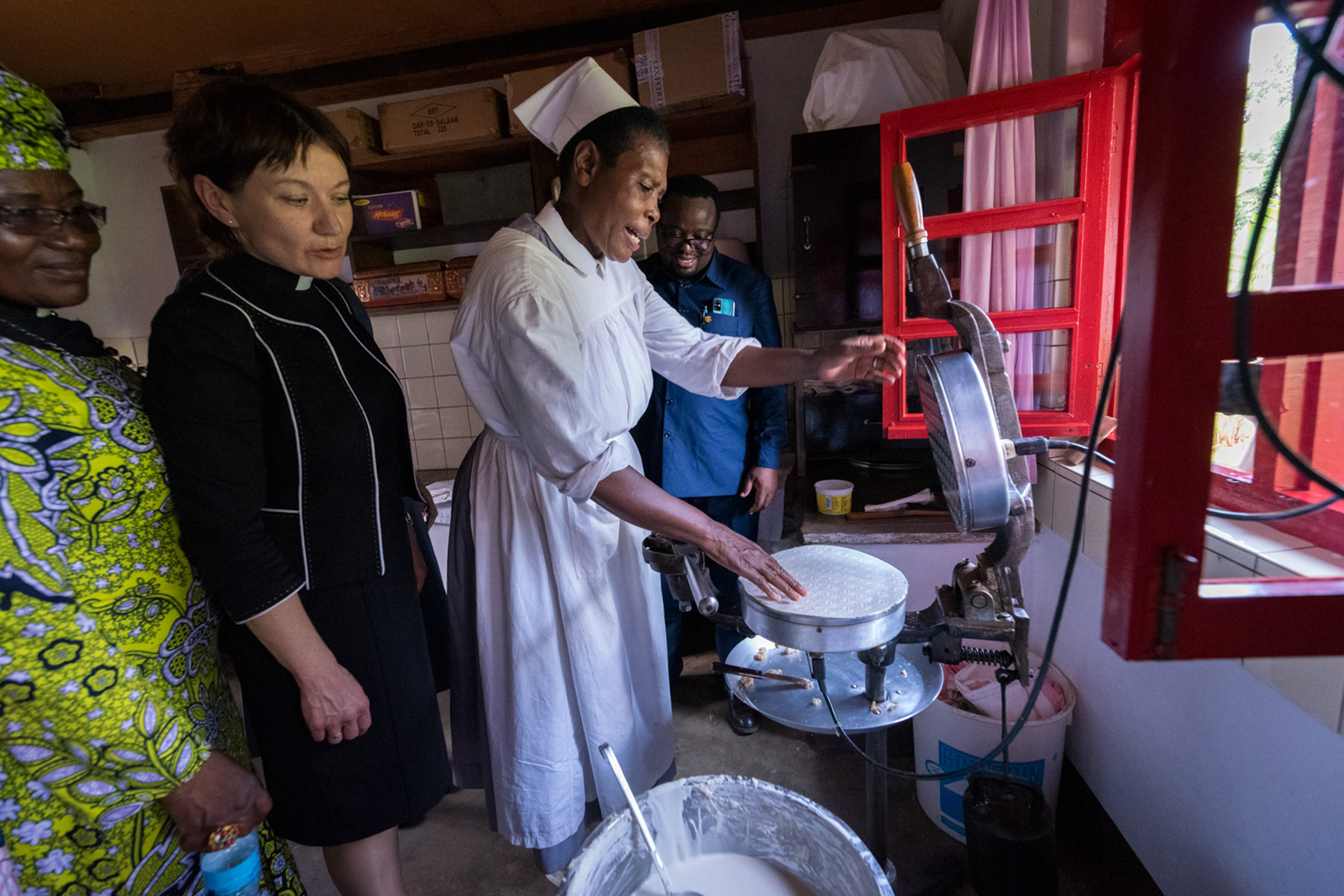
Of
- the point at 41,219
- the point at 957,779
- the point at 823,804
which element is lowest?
the point at 823,804

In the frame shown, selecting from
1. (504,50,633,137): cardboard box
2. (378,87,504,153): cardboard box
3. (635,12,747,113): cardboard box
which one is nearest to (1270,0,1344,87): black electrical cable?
(635,12,747,113): cardboard box

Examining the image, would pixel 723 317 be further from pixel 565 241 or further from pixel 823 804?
pixel 823 804

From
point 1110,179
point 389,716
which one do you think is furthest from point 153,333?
point 1110,179

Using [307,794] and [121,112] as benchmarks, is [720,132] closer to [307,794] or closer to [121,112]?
[307,794]

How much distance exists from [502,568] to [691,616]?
1.42 metres

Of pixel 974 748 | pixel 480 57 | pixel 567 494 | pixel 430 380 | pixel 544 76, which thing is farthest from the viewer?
pixel 430 380

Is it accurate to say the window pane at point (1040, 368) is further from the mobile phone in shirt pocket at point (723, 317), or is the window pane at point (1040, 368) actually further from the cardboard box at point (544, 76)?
the cardboard box at point (544, 76)

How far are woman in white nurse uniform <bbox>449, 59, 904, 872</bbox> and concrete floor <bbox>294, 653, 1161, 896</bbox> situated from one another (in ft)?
1.02

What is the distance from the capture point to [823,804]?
68.8 inches

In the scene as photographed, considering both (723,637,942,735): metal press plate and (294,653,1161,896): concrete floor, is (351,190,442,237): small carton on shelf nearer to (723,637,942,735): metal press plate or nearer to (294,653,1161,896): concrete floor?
(294,653,1161,896): concrete floor

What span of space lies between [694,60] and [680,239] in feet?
2.69

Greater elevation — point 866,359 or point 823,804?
point 866,359

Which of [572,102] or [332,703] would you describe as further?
[572,102]

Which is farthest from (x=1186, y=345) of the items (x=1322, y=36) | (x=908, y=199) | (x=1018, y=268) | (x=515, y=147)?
(x=515, y=147)
